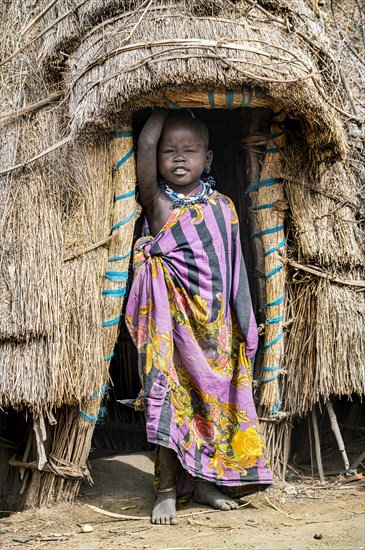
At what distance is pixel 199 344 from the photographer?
4168 mm

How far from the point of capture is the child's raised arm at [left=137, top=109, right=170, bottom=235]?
422 centimetres

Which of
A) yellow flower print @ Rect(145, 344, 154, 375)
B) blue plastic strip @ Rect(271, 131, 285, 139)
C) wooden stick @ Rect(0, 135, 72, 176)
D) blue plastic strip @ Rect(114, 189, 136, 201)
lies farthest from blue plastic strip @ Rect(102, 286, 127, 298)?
blue plastic strip @ Rect(271, 131, 285, 139)

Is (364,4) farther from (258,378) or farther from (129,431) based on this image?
(129,431)

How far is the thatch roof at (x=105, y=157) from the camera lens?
3936 mm

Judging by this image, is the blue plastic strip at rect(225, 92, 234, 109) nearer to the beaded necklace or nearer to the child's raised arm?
the child's raised arm

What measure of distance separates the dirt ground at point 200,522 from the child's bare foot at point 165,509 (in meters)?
0.05

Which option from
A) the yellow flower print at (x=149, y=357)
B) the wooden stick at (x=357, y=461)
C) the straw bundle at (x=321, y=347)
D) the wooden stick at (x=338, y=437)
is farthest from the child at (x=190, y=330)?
the wooden stick at (x=357, y=461)

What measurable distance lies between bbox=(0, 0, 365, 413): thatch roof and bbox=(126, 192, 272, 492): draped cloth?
11.2 inches

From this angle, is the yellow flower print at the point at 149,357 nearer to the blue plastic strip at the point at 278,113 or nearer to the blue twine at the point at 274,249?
the blue twine at the point at 274,249

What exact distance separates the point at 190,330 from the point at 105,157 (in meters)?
1.04

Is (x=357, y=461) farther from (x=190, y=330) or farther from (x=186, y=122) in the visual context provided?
(x=186, y=122)

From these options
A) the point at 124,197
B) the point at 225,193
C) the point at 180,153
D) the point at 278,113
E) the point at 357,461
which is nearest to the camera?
the point at 124,197

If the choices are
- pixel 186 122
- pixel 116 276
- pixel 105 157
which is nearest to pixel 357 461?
pixel 116 276

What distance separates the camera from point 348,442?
540cm
